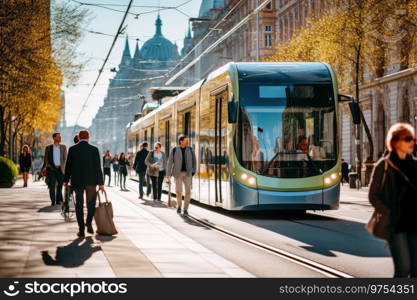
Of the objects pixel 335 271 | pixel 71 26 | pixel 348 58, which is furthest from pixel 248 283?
pixel 348 58

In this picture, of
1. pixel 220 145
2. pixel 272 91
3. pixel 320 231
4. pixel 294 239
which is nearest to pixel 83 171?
pixel 294 239

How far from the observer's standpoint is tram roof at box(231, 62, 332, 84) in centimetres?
1714

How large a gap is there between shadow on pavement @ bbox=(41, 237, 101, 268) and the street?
0.01 meters

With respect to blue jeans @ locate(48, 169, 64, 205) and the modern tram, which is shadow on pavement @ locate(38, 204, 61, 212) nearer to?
blue jeans @ locate(48, 169, 64, 205)

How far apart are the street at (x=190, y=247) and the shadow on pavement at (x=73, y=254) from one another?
0.4 inches

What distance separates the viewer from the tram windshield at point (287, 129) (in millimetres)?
16703

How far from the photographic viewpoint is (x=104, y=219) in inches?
508

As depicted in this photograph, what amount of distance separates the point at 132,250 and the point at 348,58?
26.4m

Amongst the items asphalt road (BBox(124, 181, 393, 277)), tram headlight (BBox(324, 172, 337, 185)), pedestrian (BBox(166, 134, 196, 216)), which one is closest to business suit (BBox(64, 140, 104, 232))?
asphalt road (BBox(124, 181, 393, 277))

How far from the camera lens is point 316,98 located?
1702 cm

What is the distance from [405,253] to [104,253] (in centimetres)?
502

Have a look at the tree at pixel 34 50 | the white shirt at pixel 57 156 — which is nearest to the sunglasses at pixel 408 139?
the white shirt at pixel 57 156

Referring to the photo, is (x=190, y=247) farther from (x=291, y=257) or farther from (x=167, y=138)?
(x=167, y=138)

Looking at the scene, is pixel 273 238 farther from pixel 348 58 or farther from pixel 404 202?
pixel 348 58
